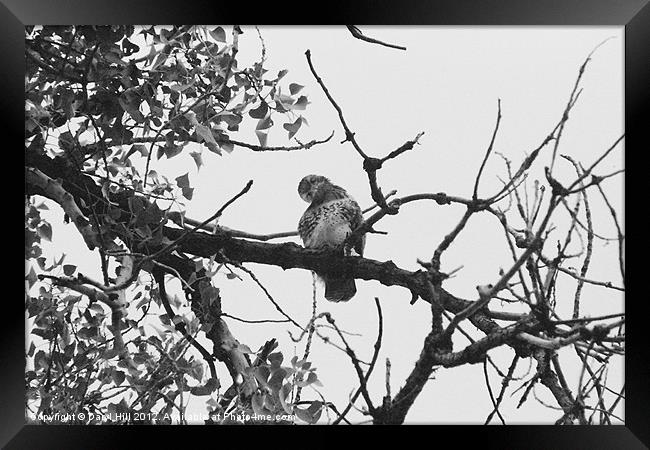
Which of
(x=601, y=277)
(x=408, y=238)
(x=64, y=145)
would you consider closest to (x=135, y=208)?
(x=64, y=145)

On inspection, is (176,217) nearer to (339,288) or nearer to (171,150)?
(171,150)

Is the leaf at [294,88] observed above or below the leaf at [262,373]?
above

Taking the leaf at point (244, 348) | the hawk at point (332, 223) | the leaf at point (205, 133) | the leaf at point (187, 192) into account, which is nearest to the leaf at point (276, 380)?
the leaf at point (244, 348)

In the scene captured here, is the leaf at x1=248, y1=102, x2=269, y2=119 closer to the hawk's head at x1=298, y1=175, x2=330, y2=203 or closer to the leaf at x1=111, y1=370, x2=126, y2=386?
the hawk's head at x1=298, y1=175, x2=330, y2=203

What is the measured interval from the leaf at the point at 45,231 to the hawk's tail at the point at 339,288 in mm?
854

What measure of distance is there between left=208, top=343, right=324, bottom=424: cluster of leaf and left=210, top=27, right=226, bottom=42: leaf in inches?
36.5

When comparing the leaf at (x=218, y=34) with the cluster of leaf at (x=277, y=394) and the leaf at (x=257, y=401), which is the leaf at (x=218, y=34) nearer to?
the cluster of leaf at (x=277, y=394)

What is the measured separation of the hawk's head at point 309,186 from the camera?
207cm

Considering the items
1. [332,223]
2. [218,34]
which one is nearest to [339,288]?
[332,223]

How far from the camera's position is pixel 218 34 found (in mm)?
2070

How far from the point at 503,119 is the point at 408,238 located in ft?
A: 1.52

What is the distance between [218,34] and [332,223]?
0.67m

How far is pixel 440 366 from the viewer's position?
6.44 ft

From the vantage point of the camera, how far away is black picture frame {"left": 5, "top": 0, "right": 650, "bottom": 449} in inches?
78.5
